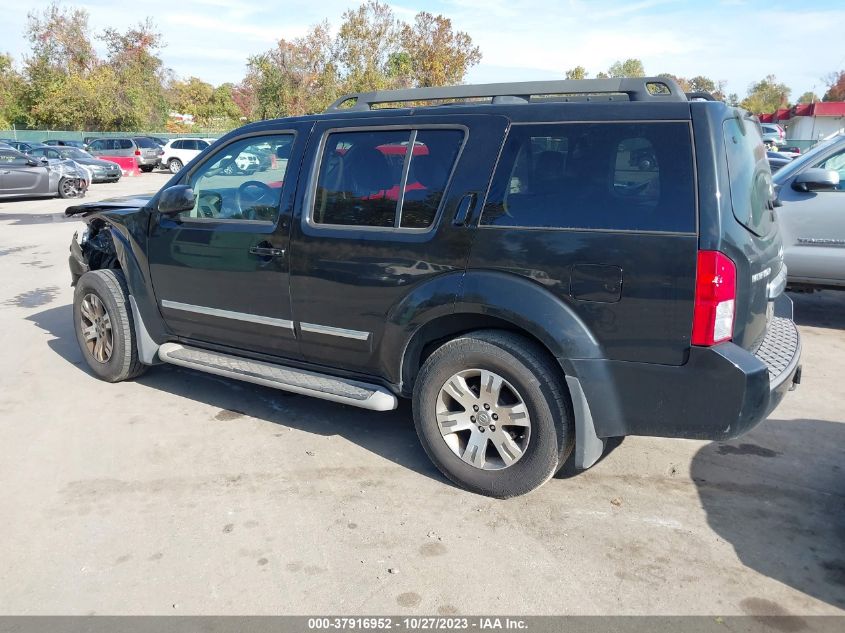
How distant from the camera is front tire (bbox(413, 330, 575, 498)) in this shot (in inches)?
135

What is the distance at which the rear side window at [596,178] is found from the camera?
3.09m

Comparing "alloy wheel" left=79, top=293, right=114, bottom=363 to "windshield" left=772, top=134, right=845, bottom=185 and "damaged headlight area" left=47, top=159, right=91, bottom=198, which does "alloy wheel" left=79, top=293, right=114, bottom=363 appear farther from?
"damaged headlight area" left=47, top=159, right=91, bottom=198

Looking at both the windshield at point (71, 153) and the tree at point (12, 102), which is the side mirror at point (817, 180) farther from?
the tree at point (12, 102)

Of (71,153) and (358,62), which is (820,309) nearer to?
(71,153)

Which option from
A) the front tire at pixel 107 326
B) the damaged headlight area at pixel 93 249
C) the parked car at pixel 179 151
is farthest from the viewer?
the parked car at pixel 179 151

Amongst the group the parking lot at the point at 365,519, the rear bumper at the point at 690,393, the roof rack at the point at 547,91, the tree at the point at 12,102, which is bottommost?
the parking lot at the point at 365,519

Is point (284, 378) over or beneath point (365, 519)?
over

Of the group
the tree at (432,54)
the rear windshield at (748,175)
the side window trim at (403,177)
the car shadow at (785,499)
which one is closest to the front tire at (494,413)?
the side window trim at (403,177)

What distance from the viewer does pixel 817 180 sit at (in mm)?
6219

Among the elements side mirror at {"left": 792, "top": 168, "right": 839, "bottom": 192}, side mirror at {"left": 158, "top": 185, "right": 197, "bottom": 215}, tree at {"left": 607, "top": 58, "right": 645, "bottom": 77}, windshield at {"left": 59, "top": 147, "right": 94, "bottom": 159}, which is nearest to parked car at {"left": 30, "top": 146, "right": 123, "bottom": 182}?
windshield at {"left": 59, "top": 147, "right": 94, "bottom": 159}

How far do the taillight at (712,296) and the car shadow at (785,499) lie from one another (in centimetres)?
102

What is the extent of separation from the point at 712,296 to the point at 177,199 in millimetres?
3319

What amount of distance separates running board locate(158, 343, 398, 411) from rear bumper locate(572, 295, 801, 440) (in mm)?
1224

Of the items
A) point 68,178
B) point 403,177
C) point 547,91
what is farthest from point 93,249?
point 68,178
